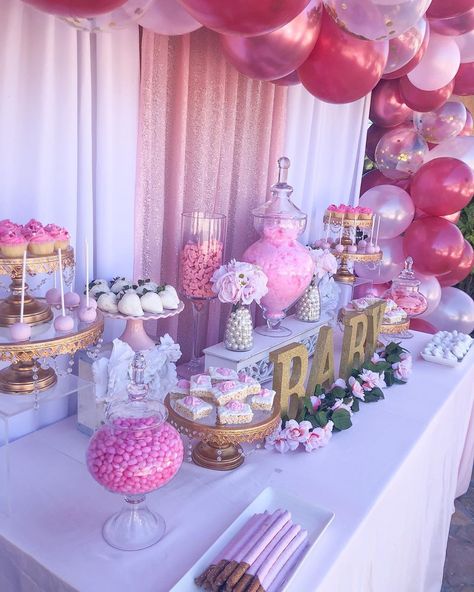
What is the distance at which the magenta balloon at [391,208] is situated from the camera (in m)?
2.48

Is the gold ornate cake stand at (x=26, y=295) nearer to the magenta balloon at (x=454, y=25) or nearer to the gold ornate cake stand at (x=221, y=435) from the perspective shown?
the gold ornate cake stand at (x=221, y=435)

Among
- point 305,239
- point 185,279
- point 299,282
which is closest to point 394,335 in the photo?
point 305,239

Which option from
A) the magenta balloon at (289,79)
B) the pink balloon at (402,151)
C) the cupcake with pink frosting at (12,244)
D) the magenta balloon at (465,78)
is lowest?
the cupcake with pink frosting at (12,244)

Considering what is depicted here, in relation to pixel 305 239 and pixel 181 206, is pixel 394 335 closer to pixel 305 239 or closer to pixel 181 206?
pixel 305 239

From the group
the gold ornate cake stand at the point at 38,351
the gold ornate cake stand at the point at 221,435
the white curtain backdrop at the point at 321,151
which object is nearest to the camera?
the gold ornate cake stand at the point at 38,351

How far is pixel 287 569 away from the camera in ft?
2.51


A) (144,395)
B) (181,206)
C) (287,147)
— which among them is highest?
(287,147)

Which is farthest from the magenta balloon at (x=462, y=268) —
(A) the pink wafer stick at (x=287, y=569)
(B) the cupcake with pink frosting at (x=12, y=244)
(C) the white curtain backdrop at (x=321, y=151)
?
(B) the cupcake with pink frosting at (x=12, y=244)

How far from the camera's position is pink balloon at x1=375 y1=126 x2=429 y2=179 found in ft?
8.08

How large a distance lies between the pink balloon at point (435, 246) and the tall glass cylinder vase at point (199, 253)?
1495mm

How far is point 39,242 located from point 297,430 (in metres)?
0.65

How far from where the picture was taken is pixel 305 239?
2.06m

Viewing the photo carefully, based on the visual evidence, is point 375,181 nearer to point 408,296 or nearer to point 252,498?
point 408,296

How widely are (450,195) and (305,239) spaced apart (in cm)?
86
